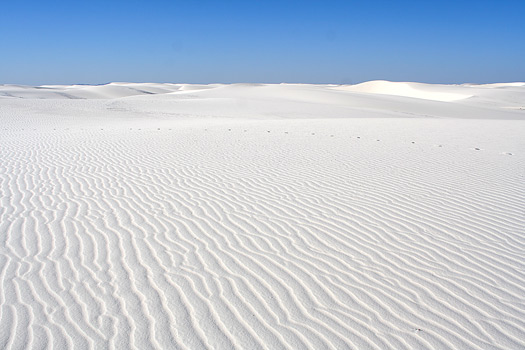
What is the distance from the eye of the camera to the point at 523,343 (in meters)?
3.11

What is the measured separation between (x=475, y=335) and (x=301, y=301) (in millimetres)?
1289

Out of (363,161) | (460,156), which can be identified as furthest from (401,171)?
(460,156)

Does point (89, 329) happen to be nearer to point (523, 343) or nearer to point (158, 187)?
point (523, 343)

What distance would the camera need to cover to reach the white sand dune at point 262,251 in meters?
3.22

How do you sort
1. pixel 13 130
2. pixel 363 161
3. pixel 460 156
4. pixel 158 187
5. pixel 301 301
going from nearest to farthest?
pixel 301 301 → pixel 158 187 → pixel 363 161 → pixel 460 156 → pixel 13 130

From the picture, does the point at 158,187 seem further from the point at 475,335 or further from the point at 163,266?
the point at 475,335

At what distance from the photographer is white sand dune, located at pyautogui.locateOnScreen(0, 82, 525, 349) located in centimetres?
322

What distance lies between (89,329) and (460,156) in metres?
9.55

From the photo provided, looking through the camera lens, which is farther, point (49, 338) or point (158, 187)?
point (158, 187)

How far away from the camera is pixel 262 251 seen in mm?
4578

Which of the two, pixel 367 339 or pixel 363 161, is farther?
pixel 363 161

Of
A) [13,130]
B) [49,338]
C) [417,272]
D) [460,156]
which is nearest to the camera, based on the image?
[49,338]

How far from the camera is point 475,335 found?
3.17m

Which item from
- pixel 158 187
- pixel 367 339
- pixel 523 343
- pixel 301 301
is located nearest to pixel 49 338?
pixel 301 301
